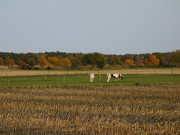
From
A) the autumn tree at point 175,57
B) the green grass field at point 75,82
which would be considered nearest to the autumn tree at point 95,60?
the autumn tree at point 175,57

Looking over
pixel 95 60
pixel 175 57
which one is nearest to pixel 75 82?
pixel 95 60

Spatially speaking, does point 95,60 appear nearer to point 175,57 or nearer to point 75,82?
point 175,57

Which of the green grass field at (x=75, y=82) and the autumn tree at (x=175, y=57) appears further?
the autumn tree at (x=175, y=57)

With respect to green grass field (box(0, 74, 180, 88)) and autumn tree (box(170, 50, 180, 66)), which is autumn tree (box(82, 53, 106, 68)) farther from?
green grass field (box(0, 74, 180, 88))

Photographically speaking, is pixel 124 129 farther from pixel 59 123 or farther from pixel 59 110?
pixel 59 110

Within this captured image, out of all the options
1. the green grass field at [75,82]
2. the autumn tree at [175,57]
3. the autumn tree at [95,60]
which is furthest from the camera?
the autumn tree at [175,57]

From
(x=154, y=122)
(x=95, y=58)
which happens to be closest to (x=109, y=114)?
(x=154, y=122)

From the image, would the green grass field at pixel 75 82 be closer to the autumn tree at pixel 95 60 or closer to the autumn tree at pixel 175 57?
the autumn tree at pixel 95 60

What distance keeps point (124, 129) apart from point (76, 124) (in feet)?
6.10

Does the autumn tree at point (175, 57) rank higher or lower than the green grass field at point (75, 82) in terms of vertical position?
higher

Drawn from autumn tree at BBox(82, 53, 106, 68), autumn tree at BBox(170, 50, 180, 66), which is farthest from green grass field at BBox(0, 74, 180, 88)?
autumn tree at BBox(170, 50, 180, 66)

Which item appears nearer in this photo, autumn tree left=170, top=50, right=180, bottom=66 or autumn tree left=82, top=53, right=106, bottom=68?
autumn tree left=82, top=53, right=106, bottom=68

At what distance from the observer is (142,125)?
11062 mm

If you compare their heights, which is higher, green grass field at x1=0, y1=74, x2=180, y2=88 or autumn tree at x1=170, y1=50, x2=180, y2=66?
autumn tree at x1=170, y1=50, x2=180, y2=66
